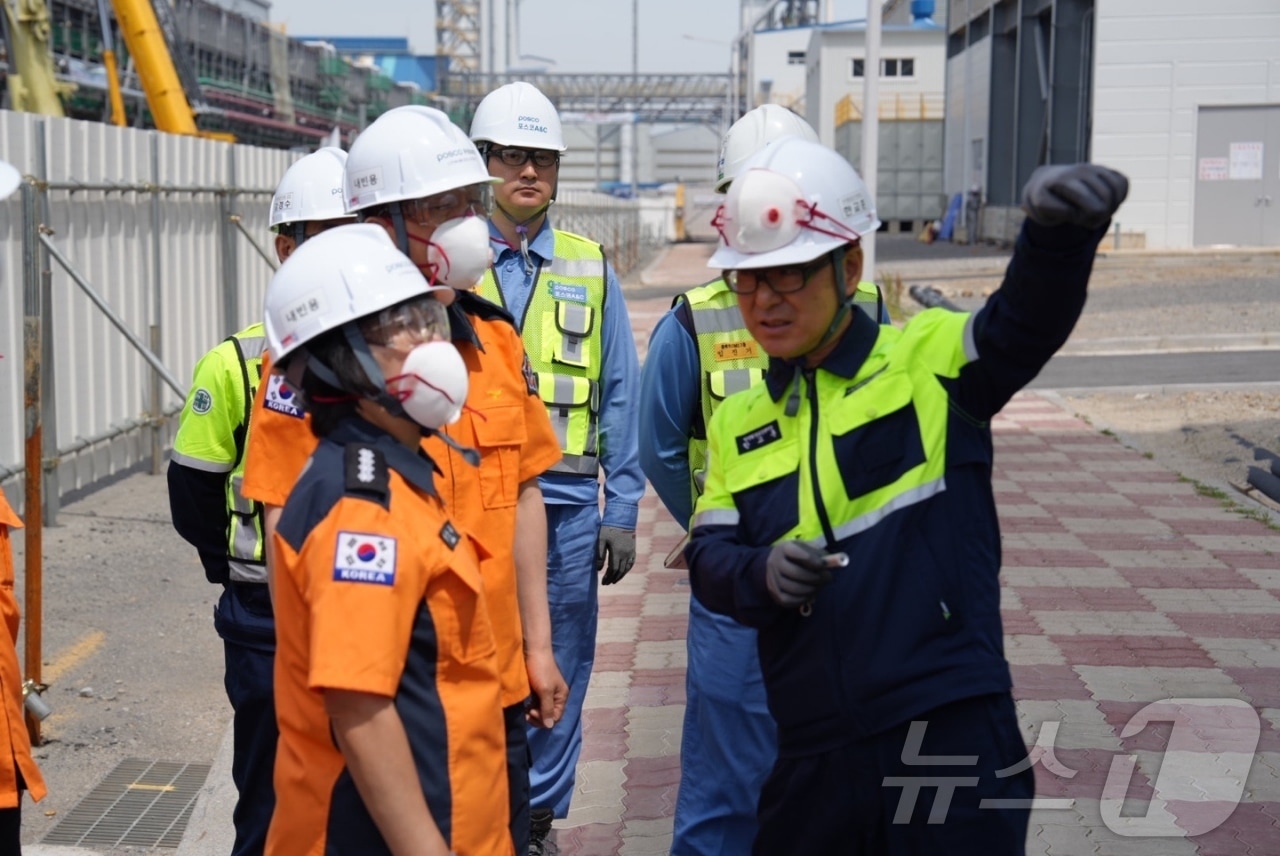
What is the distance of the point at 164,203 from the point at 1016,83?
33816mm

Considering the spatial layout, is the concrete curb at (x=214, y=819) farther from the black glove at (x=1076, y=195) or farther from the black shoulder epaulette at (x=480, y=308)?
the black glove at (x=1076, y=195)

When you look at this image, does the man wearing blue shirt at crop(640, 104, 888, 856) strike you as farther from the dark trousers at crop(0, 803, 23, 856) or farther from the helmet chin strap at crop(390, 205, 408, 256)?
the dark trousers at crop(0, 803, 23, 856)

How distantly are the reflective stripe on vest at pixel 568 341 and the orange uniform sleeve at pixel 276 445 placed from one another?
1432 mm

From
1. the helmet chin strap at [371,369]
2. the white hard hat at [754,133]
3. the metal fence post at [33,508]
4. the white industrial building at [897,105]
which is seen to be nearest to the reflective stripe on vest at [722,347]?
the white hard hat at [754,133]

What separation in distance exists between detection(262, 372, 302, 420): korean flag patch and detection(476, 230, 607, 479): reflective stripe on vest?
4.64ft

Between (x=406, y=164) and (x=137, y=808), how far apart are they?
3.05m

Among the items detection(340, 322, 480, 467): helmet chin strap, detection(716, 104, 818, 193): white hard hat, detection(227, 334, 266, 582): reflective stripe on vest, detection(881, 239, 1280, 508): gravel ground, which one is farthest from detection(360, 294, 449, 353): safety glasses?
detection(881, 239, 1280, 508): gravel ground

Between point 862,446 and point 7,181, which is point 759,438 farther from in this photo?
point 7,181

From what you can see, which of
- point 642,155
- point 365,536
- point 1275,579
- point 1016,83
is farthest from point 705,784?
point 642,155

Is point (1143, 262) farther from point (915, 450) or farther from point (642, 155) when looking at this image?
point (642, 155)

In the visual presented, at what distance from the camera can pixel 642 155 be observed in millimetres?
92188

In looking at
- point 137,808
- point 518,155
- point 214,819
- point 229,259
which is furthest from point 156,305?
point 518,155

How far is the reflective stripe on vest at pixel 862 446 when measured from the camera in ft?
8.88

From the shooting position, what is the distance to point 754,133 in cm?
454
